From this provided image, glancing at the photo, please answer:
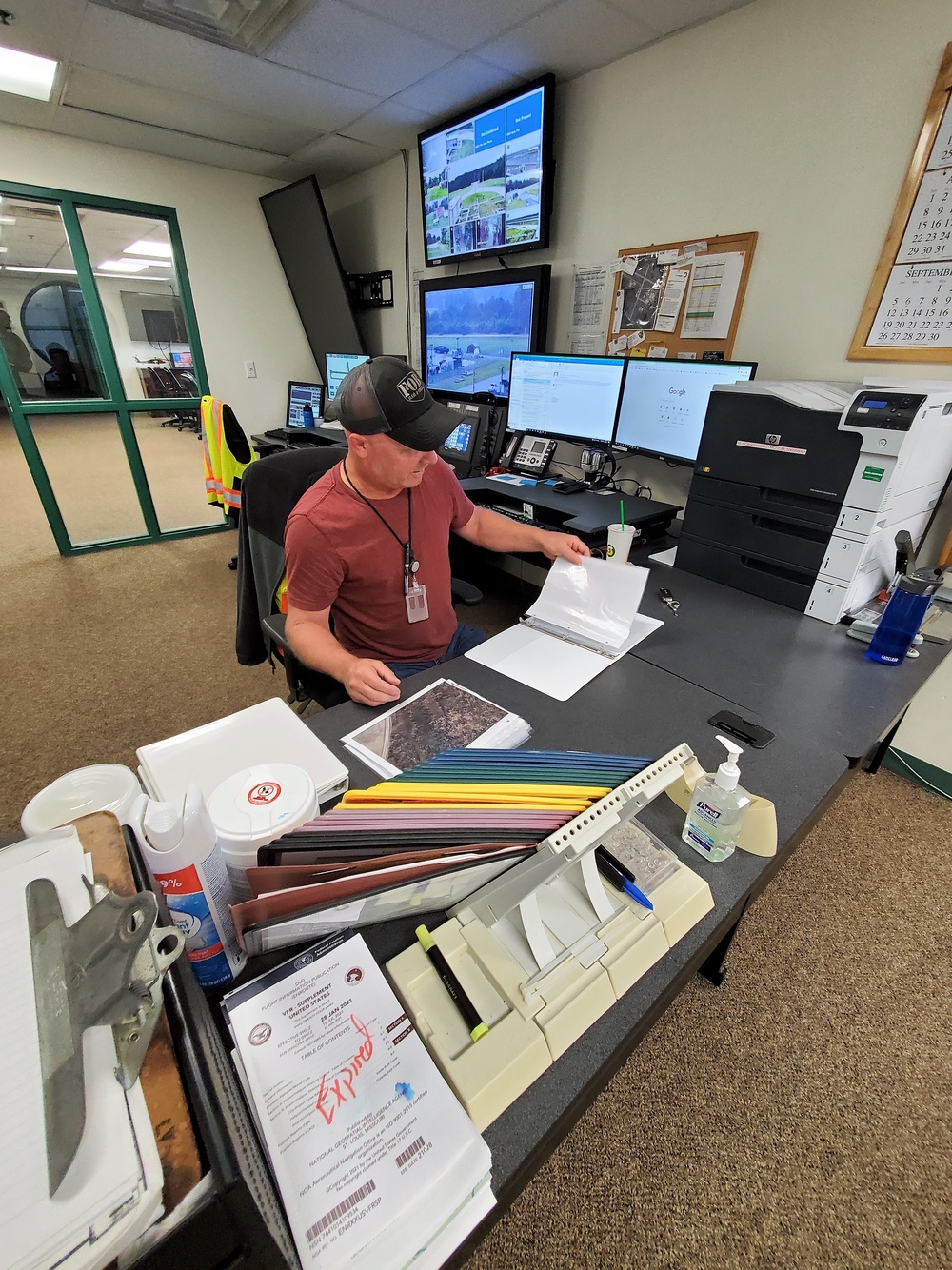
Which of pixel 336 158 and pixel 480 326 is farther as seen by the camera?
pixel 336 158

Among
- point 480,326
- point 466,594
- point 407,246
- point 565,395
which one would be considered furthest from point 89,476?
point 466,594

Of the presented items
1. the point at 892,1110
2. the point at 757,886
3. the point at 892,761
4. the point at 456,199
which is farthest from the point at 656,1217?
the point at 456,199

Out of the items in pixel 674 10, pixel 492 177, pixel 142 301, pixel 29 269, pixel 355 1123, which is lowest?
pixel 355 1123

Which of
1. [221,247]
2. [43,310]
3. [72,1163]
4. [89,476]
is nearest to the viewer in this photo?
[72,1163]

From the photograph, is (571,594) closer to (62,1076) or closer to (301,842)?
(301,842)

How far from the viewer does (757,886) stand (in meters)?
0.75

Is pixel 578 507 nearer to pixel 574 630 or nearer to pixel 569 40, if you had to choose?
pixel 574 630

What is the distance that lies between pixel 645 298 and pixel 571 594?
63.2 inches

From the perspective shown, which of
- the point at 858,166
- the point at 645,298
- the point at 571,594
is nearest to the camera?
the point at 571,594

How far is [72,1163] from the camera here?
31 centimetres

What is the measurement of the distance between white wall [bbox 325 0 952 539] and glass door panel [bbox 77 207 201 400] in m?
3.08

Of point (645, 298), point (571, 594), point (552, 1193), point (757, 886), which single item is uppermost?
point (645, 298)

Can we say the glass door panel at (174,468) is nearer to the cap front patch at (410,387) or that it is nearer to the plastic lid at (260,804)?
the cap front patch at (410,387)

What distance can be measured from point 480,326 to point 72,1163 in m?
3.19
